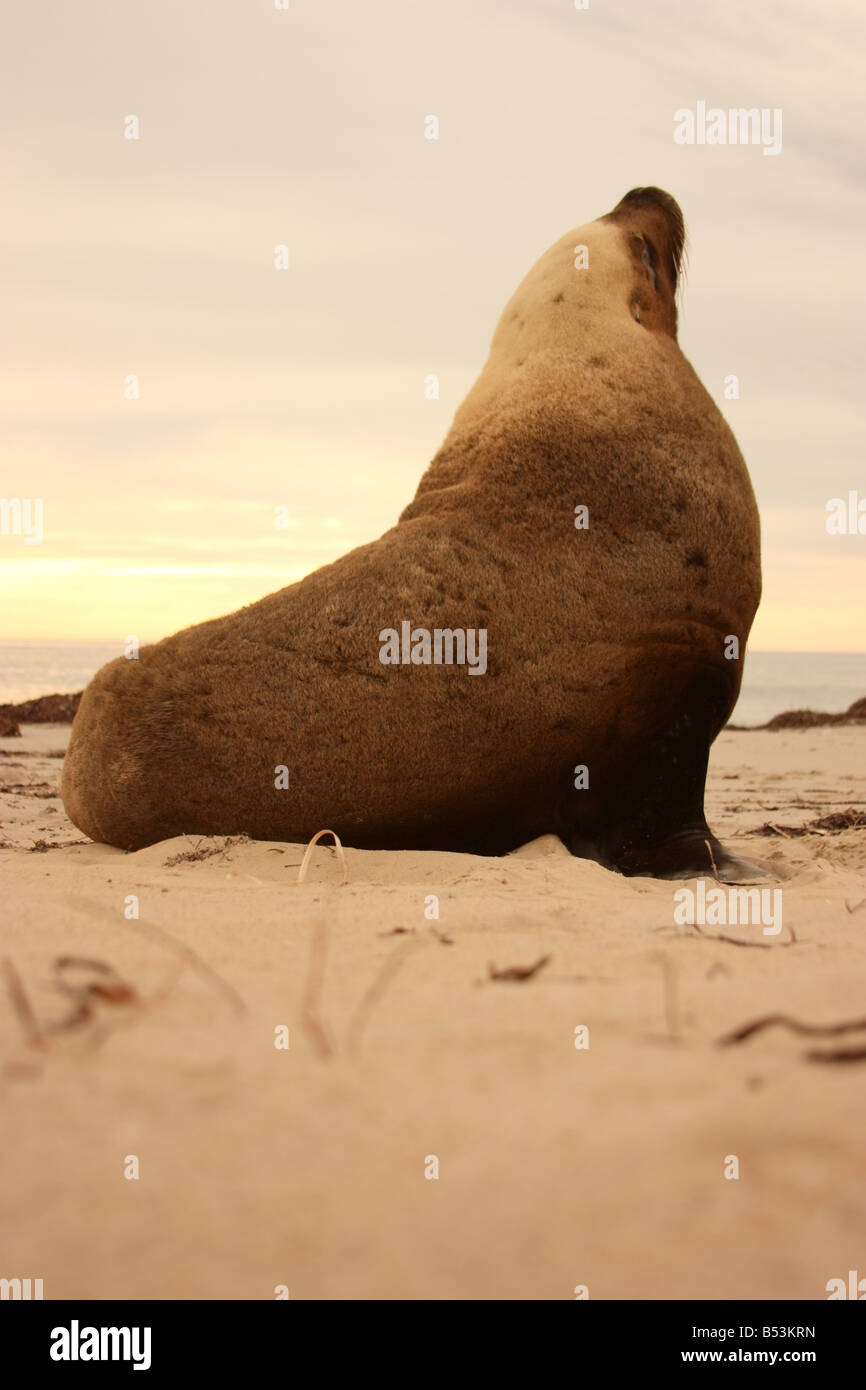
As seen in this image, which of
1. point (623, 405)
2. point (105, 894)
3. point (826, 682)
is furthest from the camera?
point (826, 682)

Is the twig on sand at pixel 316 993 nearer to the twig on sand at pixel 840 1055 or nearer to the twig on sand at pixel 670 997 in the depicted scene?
the twig on sand at pixel 670 997

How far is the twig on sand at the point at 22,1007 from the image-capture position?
1.62 m

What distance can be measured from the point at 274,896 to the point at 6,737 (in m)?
8.55

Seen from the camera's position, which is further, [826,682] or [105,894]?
[826,682]

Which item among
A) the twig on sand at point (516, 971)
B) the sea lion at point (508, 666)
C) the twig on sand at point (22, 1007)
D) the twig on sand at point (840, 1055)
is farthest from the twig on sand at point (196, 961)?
the sea lion at point (508, 666)

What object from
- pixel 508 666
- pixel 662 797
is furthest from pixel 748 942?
pixel 662 797

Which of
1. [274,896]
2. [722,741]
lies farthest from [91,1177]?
[722,741]

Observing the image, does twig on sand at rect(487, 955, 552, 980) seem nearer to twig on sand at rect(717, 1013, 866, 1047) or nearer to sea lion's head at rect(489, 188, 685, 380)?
twig on sand at rect(717, 1013, 866, 1047)

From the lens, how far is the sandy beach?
1182 millimetres

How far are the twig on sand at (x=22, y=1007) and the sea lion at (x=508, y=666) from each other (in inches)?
101

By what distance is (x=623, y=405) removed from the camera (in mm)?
4840

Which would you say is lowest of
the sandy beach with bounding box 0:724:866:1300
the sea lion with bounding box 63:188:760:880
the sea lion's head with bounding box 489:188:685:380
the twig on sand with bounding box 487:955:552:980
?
the sandy beach with bounding box 0:724:866:1300

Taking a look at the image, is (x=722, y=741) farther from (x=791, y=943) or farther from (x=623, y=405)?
(x=791, y=943)

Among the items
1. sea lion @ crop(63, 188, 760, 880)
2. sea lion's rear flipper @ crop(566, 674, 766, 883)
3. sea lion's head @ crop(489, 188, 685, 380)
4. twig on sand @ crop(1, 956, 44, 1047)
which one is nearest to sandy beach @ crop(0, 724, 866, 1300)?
twig on sand @ crop(1, 956, 44, 1047)
